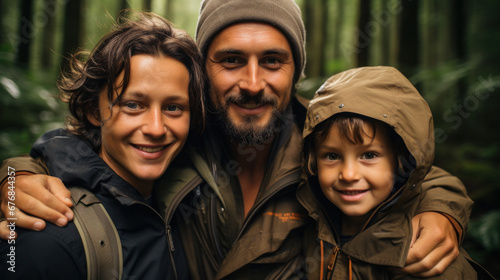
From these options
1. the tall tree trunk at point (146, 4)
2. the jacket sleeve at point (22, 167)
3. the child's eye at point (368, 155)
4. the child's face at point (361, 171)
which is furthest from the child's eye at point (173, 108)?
the tall tree trunk at point (146, 4)

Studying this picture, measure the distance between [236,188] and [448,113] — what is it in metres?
5.07

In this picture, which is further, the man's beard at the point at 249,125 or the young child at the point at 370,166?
the man's beard at the point at 249,125

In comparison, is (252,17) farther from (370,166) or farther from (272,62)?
(370,166)

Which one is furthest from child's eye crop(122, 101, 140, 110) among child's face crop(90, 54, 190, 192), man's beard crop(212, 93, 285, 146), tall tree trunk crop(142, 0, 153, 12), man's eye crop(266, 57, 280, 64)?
tall tree trunk crop(142, 0, 153, 12)

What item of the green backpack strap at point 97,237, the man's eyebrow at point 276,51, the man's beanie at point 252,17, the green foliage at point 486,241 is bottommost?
the green foliage at point 486,241

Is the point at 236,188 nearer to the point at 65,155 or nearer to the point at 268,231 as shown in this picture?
the point at 268,231

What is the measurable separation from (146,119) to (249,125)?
96 cm

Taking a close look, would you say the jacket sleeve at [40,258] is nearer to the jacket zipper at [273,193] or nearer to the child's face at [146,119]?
the child's face at [146,119]

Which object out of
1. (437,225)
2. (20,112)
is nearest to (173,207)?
(437,225)

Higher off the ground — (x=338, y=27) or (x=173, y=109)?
→ (x=173, y=109)

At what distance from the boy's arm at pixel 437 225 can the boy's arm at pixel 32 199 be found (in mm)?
1990

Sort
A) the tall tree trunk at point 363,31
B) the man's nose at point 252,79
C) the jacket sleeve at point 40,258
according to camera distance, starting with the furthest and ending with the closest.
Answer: the tall tree trunk at point 363,31, the man's nose at point 252,79, the jacket sleeve at point 40,258

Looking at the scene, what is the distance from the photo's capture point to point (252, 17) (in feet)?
9.20

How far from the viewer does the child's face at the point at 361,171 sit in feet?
7.04
